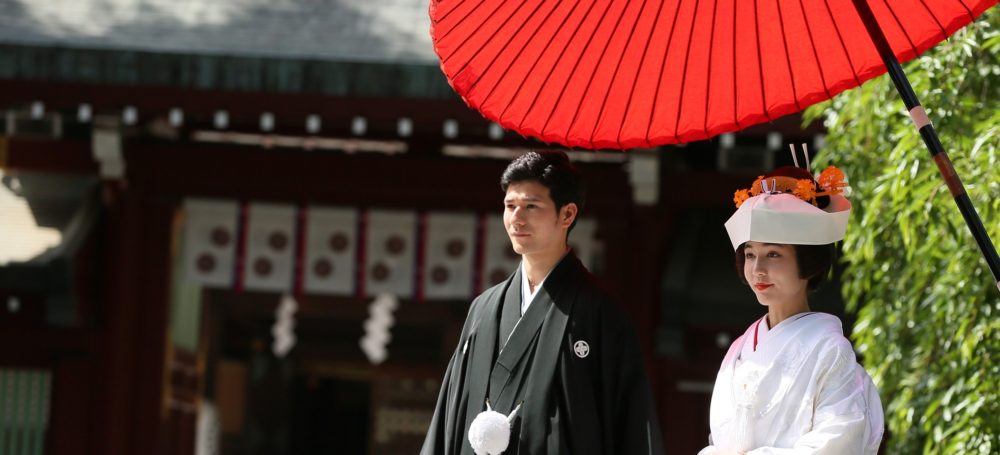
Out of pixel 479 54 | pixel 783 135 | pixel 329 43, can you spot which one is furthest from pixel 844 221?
pixel 329 43

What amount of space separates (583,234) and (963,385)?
413 cm

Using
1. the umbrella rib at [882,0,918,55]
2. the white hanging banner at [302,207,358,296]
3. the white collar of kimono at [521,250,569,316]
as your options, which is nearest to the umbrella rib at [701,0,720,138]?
the umbrella rib at [882,0,918,55]

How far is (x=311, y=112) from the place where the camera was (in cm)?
732

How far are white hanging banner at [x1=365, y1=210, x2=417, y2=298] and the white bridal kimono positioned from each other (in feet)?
18.2

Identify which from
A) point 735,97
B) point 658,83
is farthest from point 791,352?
point 658,83

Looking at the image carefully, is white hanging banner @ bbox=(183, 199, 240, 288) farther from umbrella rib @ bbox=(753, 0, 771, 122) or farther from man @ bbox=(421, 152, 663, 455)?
umbrella rib @ bbox=(753, 0, 771, 122)

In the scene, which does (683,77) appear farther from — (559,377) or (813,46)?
(559,377)

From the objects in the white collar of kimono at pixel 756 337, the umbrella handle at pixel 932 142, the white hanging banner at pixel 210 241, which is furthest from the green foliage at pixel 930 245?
the white hanging banner at pixel 210 241

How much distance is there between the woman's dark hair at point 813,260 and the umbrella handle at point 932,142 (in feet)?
1.49

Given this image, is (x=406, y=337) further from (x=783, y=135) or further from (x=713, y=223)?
(x=783, y=135)

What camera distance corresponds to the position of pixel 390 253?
8367mm

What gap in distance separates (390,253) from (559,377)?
5.17 metres

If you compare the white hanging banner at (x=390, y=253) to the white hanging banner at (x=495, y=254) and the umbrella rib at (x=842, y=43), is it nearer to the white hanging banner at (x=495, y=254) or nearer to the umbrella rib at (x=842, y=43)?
the white hanging banner at (x=495, y=254)

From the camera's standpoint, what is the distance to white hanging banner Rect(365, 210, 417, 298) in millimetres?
8352
